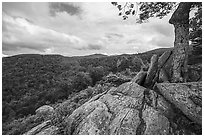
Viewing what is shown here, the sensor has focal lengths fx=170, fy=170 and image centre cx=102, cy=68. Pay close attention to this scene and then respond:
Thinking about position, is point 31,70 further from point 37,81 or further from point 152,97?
point 152,97

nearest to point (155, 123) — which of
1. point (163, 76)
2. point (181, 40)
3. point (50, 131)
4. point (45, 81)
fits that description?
Result: point (163, 76)

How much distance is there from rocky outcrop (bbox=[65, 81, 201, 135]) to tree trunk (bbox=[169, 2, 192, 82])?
1975 millimetres

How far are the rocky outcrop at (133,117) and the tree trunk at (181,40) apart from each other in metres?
1.97

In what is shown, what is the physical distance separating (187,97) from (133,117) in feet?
9.30

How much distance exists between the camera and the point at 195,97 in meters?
8.12

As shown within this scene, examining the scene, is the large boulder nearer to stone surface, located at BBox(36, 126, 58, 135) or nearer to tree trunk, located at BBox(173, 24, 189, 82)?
stone surface, located at BBox(36, 126, 58, 135)

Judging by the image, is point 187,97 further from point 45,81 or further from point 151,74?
point 45,81

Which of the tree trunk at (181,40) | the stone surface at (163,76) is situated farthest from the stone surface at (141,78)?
the tree trunk at (181,40)

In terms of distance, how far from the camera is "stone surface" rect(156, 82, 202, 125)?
7738 millimetres

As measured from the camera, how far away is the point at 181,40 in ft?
34.7

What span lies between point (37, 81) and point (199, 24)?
3886 cm

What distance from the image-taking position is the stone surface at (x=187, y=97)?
305 inches

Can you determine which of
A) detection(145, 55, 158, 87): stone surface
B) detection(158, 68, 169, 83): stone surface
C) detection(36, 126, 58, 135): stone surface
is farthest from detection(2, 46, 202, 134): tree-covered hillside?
detection(36, 126, 58, 135): stone surface

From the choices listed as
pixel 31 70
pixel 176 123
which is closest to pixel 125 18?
pixel 176 123
